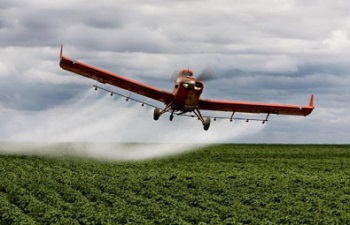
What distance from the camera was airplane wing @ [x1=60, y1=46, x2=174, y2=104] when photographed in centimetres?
3612

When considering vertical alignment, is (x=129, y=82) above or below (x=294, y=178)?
above

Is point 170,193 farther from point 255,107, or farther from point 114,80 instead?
point 255,107

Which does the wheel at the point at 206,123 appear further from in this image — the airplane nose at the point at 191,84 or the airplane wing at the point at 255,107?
the airplane wing at the point at 255,107

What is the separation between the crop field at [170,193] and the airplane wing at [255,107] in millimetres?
4300

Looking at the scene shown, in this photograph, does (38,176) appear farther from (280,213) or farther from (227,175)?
(280,213)

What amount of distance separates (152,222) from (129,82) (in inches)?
810

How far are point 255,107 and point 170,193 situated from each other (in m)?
19.6

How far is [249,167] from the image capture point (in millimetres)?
38812

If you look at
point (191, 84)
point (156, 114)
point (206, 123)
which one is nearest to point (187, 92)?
point (191, 84)

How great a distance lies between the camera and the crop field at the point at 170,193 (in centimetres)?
1980

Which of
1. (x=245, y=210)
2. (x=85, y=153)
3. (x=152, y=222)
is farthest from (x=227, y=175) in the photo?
(x=85, y=153)

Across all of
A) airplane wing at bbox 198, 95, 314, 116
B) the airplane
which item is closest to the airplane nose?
the airplane

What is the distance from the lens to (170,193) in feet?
82.9

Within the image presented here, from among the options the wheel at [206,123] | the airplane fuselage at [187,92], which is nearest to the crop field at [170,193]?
the wheel at [206,123]
